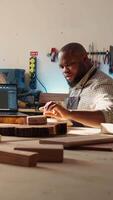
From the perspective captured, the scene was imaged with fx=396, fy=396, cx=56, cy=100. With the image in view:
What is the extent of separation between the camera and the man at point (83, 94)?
2070 mm

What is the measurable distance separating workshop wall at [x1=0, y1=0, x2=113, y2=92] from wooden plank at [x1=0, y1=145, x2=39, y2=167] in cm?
306

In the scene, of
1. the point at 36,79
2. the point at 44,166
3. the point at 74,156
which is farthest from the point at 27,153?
the point at 36,79

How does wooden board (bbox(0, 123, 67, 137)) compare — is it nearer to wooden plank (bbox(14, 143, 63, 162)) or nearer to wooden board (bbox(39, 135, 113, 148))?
wooden board (bbox(39, 135, 113, 148))

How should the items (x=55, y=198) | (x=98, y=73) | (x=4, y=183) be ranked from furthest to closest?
(x=98, y=73) < (x=4, y=183) < (x=55, y=198)

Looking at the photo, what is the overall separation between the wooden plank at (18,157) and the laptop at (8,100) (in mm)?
1349

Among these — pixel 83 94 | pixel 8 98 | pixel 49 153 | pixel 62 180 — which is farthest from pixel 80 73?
pixel 62 180

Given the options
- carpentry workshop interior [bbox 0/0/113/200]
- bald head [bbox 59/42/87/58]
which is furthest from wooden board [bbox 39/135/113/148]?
bald head [bbox 59/42/87/58]

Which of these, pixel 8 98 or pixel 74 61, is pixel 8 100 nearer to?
pixel 8 98

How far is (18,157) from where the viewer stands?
96 cm

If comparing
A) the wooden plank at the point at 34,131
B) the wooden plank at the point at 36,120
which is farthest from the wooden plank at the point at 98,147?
the wooden plank at the point at 36,120

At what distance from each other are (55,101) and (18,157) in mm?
2565
